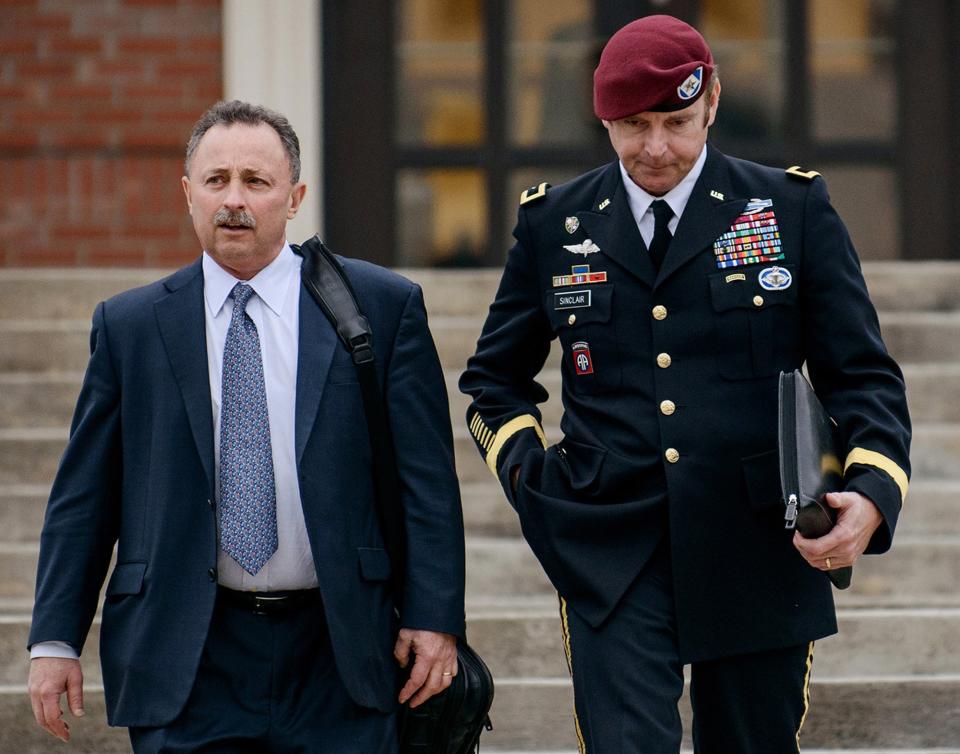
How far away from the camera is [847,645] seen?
16.6 ft

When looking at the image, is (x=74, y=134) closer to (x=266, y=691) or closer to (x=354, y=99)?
(x=354, y=99)

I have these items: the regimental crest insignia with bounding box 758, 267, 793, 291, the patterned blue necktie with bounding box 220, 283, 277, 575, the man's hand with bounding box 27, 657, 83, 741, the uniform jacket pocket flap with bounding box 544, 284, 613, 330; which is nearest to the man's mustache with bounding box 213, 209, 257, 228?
the patterned blue necktie with bounding box 220, 283, 277, 575

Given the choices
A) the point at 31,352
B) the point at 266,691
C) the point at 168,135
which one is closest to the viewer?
the point at 266,691

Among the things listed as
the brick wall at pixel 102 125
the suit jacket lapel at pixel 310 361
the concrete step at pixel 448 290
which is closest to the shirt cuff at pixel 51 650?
the suit jacket lapel at pixel 310 361

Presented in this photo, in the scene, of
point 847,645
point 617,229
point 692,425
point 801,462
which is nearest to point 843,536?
point 801,462

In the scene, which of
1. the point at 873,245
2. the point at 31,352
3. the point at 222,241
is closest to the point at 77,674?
the point at 222,241

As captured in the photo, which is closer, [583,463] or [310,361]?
[310,361]

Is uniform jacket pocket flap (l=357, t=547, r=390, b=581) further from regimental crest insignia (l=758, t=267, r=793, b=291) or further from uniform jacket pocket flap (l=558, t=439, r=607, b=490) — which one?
regimental crest insignia (l=758, t=267, r=793, b=291)

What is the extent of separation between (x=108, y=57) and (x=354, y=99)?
1163mm

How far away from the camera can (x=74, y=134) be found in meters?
7.76

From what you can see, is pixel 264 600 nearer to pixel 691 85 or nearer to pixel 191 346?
pixel 191 346

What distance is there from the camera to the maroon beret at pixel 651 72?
3201 mm

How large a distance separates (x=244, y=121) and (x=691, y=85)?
2.88 feet

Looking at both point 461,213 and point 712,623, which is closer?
point 712,623
